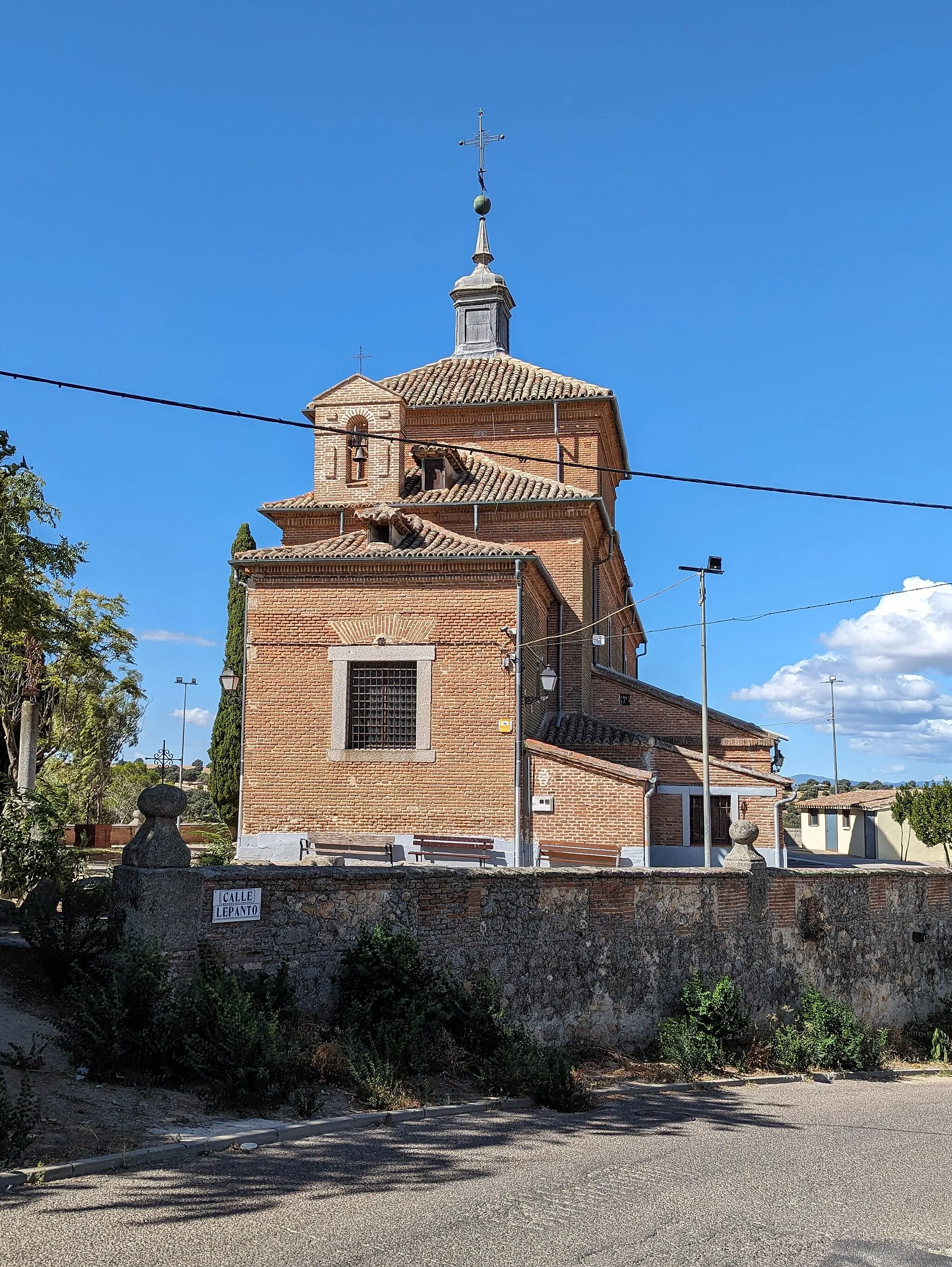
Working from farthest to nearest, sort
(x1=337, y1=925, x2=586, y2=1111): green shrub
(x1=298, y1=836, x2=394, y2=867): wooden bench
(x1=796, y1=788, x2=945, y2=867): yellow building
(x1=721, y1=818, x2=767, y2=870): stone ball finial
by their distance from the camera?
(x1=796, y1=788, x2=945, y2=867): yellow building
(x1=298, y1=836, x2=394, y2=867): wooden bench
(x1=721, y1=818, x2=767, y2=870): stone ball finial
(x1=337, y1=925, x2=586, y2=1111): green shrub

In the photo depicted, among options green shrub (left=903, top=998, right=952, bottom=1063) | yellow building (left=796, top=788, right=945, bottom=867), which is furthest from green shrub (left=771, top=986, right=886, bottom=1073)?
yellow building (left=796, top=788, right=945, bottom=867)

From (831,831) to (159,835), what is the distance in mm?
52402

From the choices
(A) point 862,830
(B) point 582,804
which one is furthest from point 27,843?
(A) point 862,830

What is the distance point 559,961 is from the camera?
1157cm

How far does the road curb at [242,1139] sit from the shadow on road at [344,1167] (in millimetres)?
91

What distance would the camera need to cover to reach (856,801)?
51.3 meters

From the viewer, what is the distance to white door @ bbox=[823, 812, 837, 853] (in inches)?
2156

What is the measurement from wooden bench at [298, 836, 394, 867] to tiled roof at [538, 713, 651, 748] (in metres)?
4.33

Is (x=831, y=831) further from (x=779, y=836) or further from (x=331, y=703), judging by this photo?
(x=331, y=703)

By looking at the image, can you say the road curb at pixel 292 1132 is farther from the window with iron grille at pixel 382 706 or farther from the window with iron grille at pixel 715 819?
the window with iron grille at pixel 715 819

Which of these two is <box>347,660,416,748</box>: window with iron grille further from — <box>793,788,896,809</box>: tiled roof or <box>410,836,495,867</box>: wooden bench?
<box>793,788,896,809</box>: tiled roof

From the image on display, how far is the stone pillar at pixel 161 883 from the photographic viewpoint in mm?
8562

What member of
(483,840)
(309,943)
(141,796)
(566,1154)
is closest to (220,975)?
(309,943)

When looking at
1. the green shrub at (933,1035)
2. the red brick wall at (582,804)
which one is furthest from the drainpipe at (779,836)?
the green shrub at (933,1035)
